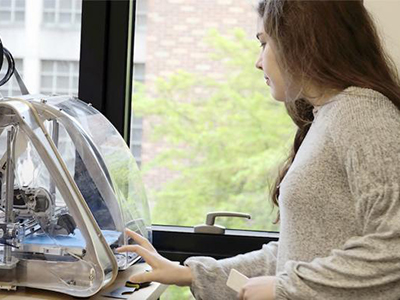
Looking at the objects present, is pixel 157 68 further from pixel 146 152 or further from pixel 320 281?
pixel 320 281

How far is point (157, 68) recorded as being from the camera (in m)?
2.30

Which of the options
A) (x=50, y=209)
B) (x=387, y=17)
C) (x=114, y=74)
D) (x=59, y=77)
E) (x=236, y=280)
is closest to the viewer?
(x=236, y=280)

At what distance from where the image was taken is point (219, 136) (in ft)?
7.50

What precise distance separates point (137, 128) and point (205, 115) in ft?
0.70

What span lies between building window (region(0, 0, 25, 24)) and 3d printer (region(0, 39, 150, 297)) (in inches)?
26.8

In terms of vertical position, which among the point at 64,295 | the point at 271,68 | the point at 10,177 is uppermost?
the point at 271,68

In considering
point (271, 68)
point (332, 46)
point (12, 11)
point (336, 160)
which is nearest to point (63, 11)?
point (12, 11)

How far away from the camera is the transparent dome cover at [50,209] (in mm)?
1607

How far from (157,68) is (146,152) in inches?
10.3

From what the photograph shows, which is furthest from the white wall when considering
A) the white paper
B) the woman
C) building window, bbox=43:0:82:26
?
building window, bbox=43:0:82:26

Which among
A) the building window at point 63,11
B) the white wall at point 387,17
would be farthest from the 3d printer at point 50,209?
the white wall at point 387,17

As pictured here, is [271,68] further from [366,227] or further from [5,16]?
[5,16]

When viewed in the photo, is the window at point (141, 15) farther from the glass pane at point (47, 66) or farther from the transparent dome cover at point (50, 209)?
the transparent dome cover at point (50, 209)

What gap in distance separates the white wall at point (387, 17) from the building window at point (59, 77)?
3.00 feet
